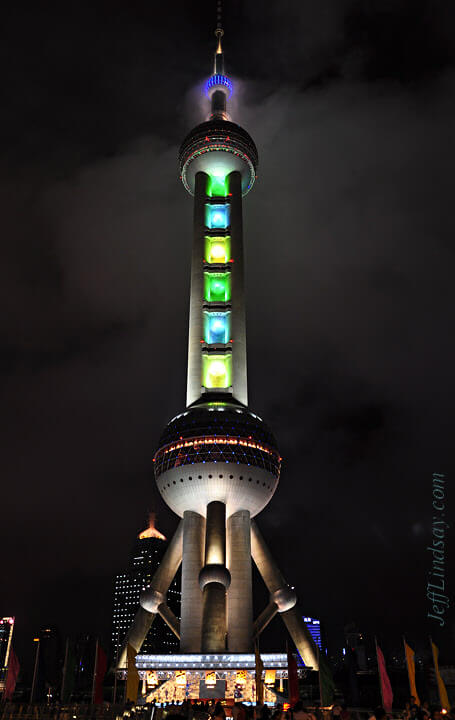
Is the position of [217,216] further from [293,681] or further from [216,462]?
[293,681]

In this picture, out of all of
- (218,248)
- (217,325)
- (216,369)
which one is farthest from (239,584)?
(218,248)

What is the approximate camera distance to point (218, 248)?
88.3 metres

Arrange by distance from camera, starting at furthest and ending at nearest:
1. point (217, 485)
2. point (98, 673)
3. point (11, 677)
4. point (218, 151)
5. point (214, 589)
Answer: point (218, 151) < point (217, 485) < point (214, 589) < point (98, 673) < point (11, 677)

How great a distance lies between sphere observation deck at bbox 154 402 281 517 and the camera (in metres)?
67.9

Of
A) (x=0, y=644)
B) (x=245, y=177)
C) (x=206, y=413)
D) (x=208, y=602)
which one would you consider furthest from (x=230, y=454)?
(x=0, y=644)

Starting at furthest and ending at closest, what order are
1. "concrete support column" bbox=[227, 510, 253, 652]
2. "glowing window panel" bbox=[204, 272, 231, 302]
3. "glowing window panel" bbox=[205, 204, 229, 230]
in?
"glowing window panel" bbox=[205, 204, 229, 230] < "glowing window panel" bbox=[204, 272, 231, 302] < "concrete support column" bbox=[227, 510, 253, 652]

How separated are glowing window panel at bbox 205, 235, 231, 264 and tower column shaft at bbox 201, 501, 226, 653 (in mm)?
34678

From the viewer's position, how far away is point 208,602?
199ft

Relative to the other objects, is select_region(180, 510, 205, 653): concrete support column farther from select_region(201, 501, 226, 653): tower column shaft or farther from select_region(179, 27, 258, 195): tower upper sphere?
select_region(179, 27, 258, 195): tower upper sphere

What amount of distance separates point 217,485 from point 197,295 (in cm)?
2634

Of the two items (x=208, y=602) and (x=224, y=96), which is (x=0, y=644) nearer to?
(x=208, y=602)

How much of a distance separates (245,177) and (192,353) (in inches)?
1137

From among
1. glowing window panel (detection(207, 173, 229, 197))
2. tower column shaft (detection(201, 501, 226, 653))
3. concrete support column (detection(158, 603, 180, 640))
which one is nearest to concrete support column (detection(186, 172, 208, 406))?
glowing window panel (detection(207, 173, 229, 197))

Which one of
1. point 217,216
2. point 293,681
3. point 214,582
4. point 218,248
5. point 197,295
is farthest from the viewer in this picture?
point 217,216
